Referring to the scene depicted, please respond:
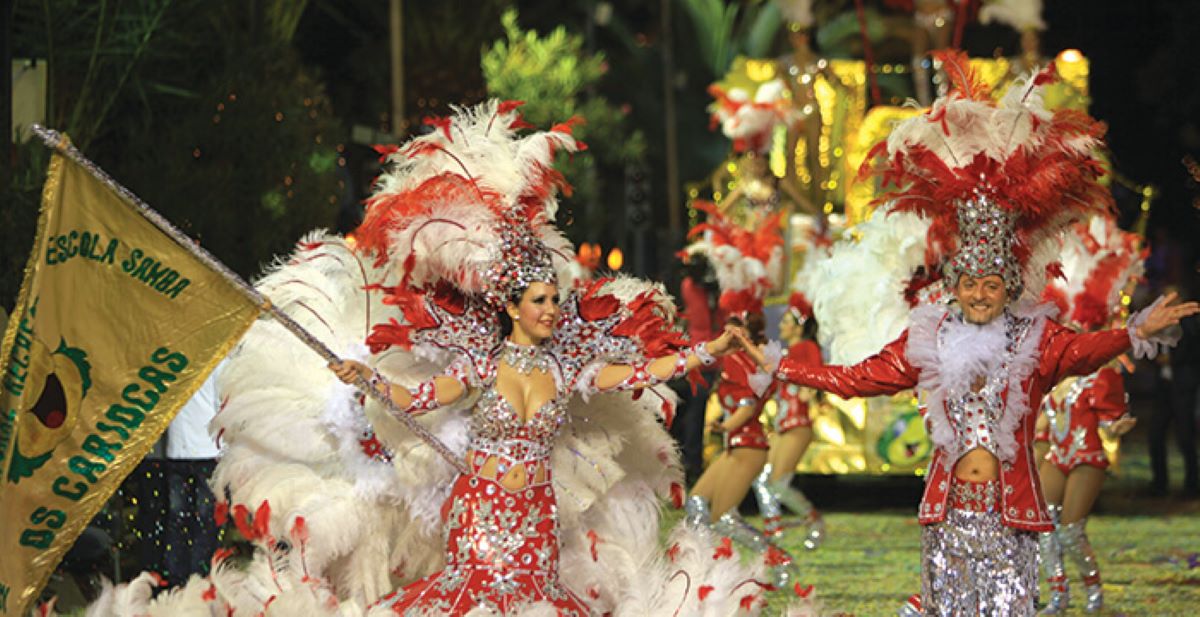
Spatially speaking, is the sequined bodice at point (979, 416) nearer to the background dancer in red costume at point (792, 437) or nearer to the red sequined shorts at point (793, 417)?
the background dancer in red costume at point (792, 437)

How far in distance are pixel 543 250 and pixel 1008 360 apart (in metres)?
1.87

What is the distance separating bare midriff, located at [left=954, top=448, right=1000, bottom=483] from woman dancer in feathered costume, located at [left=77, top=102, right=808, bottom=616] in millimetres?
928

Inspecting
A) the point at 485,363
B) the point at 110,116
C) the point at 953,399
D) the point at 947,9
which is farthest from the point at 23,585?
the point at 947,9

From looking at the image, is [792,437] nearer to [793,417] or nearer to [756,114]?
[793,417]

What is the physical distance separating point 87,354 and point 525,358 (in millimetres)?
1647

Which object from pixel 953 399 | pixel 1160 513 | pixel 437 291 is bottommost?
pixel 1160 513

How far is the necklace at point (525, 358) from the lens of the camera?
7047mm

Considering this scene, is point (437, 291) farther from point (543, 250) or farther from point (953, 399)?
point (953, 399)

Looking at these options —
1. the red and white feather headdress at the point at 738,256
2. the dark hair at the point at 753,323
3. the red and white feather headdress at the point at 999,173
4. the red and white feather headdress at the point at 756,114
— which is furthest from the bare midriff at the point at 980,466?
the red and white feather headdress at the point at 756,114

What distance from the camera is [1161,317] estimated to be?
21.6 feet

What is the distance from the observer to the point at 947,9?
1761 centimetres

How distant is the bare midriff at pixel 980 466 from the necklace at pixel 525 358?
66.3 inches

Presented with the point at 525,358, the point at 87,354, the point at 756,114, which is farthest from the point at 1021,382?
the point at 756,114

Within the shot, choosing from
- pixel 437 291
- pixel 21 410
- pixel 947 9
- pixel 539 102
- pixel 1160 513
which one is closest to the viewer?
pixel 21 410
